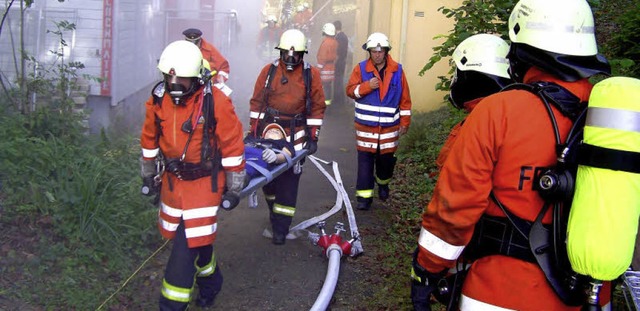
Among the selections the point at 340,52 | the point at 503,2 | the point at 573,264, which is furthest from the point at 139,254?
the point at 340,52

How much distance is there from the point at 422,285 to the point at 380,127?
16.9 ft

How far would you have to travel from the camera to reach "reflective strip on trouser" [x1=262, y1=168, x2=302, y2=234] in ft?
22.3

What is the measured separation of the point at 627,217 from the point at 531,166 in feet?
1.34

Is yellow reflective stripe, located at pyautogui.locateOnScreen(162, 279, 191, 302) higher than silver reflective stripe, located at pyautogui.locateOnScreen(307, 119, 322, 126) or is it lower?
lower

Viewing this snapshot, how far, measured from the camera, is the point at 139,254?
5.99 m

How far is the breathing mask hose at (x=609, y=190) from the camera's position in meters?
2.43

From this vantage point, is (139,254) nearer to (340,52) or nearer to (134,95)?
(134,95)

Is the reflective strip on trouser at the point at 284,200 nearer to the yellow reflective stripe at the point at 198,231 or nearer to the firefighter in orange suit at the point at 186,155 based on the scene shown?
the firefighter in orange suit at the point at 186,155

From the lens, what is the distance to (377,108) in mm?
8086

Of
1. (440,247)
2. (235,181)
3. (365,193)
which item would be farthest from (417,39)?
(440,247)

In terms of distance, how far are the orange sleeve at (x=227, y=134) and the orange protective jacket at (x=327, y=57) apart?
10966mm

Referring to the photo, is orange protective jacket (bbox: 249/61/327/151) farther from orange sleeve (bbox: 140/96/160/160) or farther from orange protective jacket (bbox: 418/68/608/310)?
orange protective jacket (bbox: 418/68/608/310)

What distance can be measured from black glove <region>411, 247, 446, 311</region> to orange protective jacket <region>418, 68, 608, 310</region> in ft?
0.65

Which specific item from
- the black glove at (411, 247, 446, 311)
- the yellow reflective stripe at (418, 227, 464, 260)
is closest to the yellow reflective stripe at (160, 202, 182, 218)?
the black glove at (411, 247, 446, 311)
